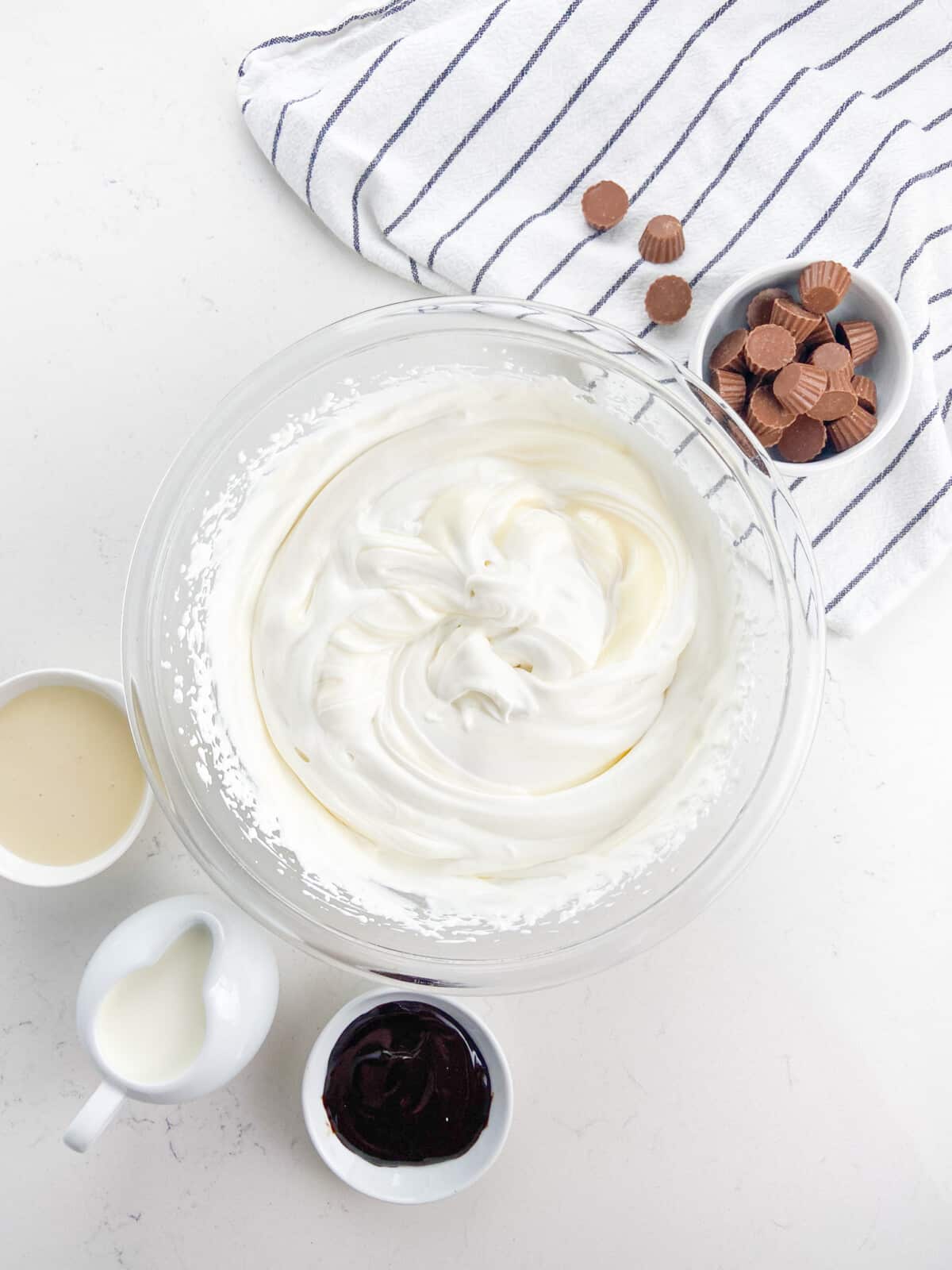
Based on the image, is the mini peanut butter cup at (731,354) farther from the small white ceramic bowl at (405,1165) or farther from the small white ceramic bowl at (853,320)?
the small white ceramic bowl at (405,1165)

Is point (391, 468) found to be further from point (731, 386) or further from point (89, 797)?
point (89, 797)

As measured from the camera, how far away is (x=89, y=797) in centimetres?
134

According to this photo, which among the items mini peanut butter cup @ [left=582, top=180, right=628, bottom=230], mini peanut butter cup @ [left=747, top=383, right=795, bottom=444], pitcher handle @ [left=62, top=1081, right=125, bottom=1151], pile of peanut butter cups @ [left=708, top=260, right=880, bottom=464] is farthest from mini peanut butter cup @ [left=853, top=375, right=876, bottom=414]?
pitcher handle @ [left=62, top=1081, right=125, bottom=1151]

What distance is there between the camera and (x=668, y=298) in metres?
1.37

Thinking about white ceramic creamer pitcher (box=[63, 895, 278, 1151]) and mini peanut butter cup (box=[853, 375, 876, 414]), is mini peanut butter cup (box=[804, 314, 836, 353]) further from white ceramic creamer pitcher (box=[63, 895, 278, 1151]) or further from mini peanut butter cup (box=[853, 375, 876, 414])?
white ceramic creamer pitcher (box=[63, 895, 278, 1151])

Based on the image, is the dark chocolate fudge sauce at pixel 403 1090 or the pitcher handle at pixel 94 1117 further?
the dark chocolate fudge sauce at pixel 403 1090

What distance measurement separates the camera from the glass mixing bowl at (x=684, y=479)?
119 centimetres

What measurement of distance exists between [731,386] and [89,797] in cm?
99

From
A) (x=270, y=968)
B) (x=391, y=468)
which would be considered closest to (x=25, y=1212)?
(x=270, y=968)

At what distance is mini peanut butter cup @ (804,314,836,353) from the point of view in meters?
1.31

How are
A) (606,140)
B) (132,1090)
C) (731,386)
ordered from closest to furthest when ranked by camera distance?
1. (132,1090)
2. (731,386)
3. (606,140)

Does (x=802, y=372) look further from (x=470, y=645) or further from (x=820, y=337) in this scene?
(x=470, y=645)

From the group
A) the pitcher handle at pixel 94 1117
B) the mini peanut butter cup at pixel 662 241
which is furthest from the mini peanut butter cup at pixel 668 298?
the pitcher handle at pixel 94 1117

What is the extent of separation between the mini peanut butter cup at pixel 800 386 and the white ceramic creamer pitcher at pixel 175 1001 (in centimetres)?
93
